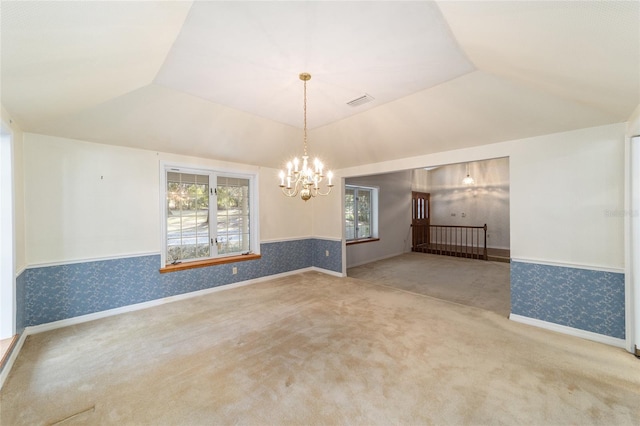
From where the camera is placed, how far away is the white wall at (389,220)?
701 centimetres

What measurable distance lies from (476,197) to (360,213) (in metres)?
5.14

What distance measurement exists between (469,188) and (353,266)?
19.6ft

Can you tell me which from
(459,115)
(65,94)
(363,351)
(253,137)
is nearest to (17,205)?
(65,94)

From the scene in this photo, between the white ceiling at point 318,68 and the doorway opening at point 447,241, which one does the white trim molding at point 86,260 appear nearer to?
the white ceiling at point 318,68

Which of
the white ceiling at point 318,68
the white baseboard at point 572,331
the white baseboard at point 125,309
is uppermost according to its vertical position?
the white ceiling at point 318,68

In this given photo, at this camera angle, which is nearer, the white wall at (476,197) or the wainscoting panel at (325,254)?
the wainscoting panel at (325,254)

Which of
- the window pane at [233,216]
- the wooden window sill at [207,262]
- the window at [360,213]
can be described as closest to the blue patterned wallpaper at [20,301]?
the wooden window sill at [207,262]

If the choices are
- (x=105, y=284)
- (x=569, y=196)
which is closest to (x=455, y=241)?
(x=569, y=196)

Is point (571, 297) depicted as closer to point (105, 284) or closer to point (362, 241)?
point (362, 241)

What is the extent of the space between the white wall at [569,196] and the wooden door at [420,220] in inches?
220

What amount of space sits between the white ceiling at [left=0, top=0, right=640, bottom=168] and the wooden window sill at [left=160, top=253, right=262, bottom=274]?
6.48ft

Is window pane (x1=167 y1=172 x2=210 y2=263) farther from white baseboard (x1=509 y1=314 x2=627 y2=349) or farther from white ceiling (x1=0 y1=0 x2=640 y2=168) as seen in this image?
white baseboard (x1=509 y1=314 x2=627 y2=349)

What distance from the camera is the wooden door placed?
358 inches

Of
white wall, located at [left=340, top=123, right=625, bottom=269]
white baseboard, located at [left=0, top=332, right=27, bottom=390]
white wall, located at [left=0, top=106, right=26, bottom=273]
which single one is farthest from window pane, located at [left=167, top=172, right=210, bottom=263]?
white wall, located at [left=340, top=123, right=625, bottom=269]
